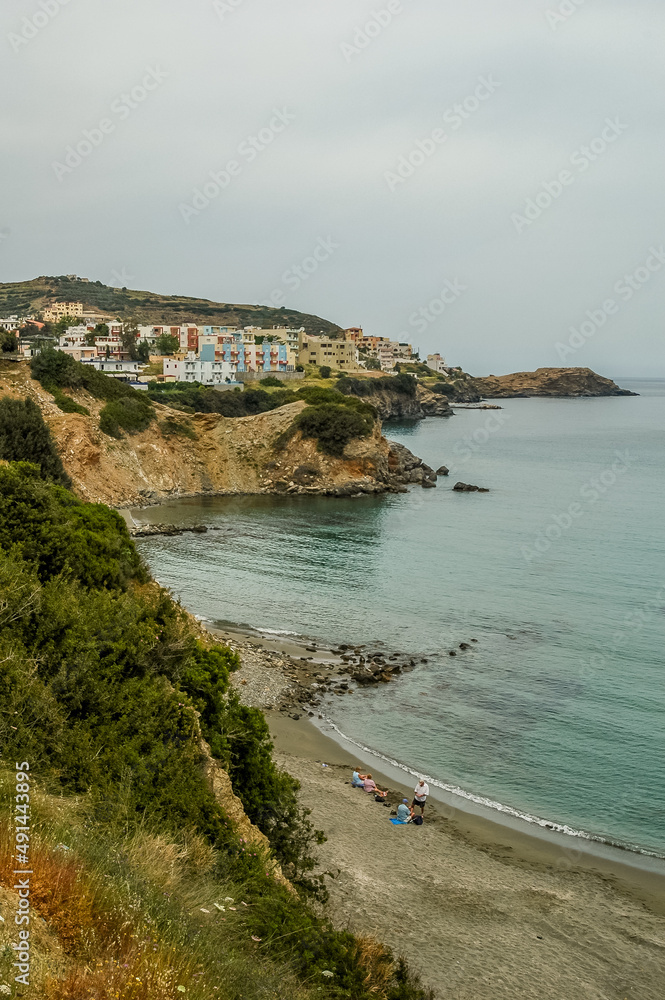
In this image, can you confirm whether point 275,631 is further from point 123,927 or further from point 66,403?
point 66,403

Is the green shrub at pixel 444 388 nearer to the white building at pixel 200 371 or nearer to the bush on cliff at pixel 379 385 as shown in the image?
the bush on cliff at pixel 379 385

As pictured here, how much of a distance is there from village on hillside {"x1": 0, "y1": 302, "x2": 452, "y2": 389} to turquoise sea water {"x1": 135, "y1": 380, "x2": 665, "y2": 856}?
144 feet

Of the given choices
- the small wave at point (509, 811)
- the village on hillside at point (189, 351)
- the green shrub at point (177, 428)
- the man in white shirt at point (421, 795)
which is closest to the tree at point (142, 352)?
the village on hillside at point (189, 351)

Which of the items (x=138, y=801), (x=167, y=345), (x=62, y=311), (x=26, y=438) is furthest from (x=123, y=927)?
(x=62, y=311)

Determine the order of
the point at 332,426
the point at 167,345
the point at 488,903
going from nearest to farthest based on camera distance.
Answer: the point at 488,903 → the point at 332,426 → the point at 167,345

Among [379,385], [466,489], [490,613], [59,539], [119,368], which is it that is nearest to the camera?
[59,539]

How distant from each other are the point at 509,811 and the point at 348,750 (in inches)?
197

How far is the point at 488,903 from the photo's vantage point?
15562mm

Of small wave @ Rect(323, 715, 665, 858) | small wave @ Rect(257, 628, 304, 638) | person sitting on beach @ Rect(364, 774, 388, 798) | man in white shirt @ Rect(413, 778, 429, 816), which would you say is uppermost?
small wave @ Rect(257, 628, 304, 638)

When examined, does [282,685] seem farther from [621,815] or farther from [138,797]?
[138,797]

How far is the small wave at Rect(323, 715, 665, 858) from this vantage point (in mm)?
17953

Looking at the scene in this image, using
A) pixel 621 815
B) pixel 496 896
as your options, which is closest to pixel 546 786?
pixel 621 815

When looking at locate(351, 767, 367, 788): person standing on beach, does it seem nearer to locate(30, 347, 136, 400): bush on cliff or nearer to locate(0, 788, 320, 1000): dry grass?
locate(0, 788, 320, 1000): dry grass

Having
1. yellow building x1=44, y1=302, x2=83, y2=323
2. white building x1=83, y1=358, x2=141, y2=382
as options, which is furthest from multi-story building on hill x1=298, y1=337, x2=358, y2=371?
yellow building x1=44, y1=302, x2=83, y2=323
